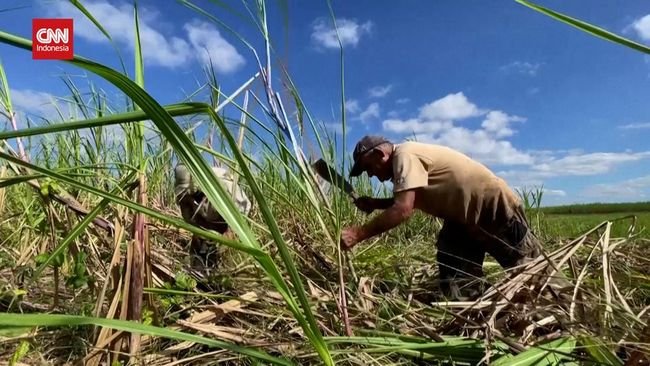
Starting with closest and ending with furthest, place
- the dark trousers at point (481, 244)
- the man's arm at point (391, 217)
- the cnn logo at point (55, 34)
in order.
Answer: the cnn logo at point (55, 34) < the man's arm at point (391, 217) < the dark trousers at point (481, 244)

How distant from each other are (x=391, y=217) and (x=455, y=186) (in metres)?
0.51

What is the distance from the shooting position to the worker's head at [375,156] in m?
2.53

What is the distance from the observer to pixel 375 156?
8.31 ft

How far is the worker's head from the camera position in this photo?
2525 millimetres

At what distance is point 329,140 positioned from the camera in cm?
202

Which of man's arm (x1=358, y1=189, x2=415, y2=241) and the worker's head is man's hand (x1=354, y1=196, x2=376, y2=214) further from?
man's arm (x1=358, y1=189, x2=415, y2=241)

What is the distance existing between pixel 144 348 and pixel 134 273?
0.66ft

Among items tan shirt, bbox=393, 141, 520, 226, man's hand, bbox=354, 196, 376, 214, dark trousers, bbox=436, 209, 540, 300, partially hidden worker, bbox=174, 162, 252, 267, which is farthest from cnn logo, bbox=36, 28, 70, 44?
dark trousers, bbox=436, 209, 540, 300

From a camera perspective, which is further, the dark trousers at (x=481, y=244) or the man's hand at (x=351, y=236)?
the dark trousers at (x=481, y=244)

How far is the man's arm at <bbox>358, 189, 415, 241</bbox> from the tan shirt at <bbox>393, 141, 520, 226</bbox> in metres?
0.08

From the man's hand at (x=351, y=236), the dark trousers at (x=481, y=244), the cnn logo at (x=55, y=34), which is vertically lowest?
the dark trousers at (x=481, y=244)

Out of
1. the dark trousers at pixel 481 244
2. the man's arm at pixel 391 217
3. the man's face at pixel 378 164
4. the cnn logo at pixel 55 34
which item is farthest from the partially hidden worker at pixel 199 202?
the cnn logo at pixel 55 34

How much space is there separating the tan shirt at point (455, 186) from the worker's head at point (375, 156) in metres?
0.06

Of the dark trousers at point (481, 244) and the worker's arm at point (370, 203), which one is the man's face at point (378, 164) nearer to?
the worker's arm at point (370, 203)
